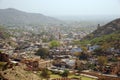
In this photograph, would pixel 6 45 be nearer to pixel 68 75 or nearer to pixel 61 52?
pixel 61 52

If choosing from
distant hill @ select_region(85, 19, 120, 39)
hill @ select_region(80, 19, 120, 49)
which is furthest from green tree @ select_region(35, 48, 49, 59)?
distant hill @ select_region(85, 19, 120, 39)

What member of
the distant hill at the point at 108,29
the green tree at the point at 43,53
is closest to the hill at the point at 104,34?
the distant hill at the point at 108,29

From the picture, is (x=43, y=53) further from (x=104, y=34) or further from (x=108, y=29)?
(x=108, y=29)

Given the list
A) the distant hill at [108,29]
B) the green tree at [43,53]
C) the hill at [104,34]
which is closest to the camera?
the green tree at [43,53]

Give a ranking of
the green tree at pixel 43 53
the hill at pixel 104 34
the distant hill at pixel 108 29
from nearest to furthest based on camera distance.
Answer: the green tree at pixel 43 53 < the hill at pixel 104 34 < the distant hill at pixel 108 29

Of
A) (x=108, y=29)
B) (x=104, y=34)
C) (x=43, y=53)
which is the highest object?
(x=108, y=29)

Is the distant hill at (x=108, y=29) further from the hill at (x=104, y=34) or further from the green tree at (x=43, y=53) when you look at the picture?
the green tree at (x=43, y=53)

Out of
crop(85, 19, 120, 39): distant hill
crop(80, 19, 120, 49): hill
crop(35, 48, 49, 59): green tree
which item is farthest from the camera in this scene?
crop(85, 19, 120, 39): distant hill

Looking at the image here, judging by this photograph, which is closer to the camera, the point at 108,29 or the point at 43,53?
the point at 43,53

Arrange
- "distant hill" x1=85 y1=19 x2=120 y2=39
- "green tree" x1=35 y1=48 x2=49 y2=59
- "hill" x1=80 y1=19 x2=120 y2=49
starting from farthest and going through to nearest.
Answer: "distant hill" x1=85 y1=19 x2=120 y2=39 → "hill" x1=80 y1=19 x2=120 y2=49 → "green tree" x1=35 y1=48 x2=49 y2=59

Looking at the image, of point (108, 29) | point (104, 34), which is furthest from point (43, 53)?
point (108, 29)

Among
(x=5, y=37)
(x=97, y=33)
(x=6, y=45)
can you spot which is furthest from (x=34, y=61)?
(x=5, y=37)

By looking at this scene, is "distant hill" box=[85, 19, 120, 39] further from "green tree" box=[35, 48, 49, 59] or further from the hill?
"green tree" box=[35, 48, 49, 59]
